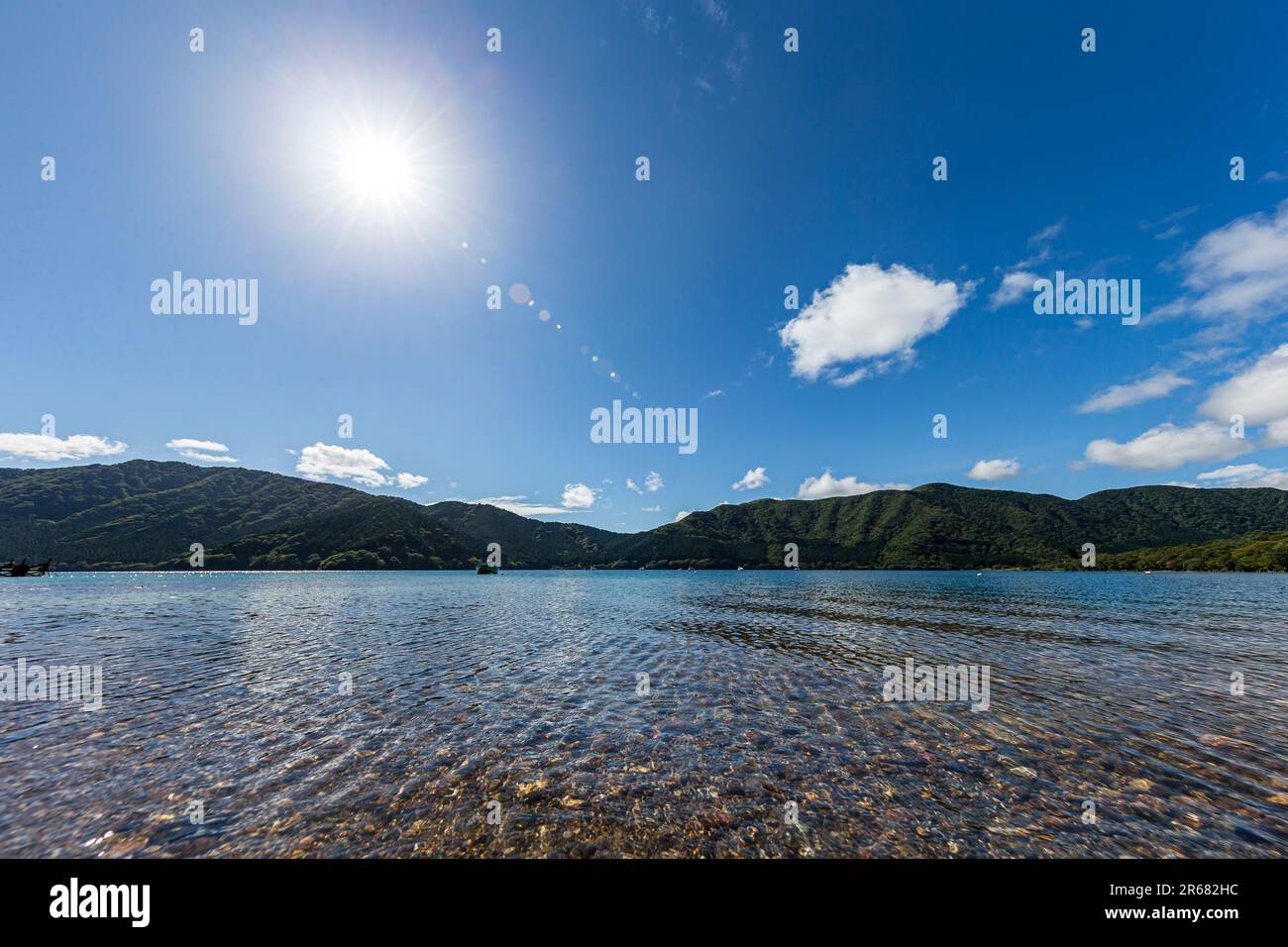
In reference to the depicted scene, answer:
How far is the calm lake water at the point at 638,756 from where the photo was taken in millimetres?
10289

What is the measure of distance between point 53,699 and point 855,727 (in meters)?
32.9
